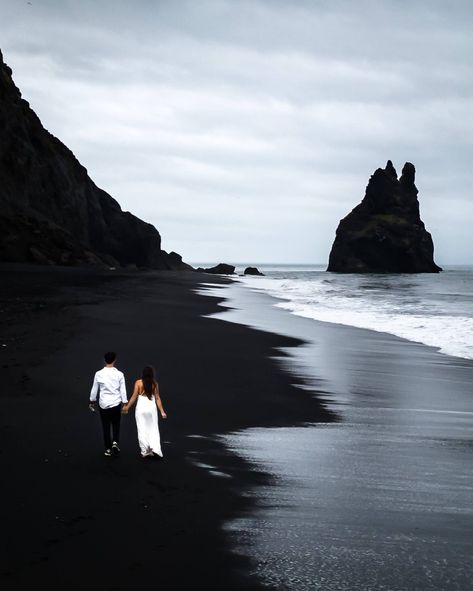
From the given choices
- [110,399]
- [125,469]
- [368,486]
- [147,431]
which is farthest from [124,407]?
[368,486]

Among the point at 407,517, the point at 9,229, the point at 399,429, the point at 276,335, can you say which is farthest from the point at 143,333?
the point at 9,229

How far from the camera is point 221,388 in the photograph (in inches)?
527

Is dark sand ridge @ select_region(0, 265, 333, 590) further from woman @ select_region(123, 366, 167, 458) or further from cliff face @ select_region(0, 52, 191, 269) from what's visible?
cliff face @ select_region(0, 52, 191, 269)

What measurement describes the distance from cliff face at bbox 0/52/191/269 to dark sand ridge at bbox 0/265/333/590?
199 ft

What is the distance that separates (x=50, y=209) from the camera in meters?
93.3

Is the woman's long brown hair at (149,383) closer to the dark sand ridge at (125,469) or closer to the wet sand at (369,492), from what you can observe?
the dark sand ridge at (125,469)

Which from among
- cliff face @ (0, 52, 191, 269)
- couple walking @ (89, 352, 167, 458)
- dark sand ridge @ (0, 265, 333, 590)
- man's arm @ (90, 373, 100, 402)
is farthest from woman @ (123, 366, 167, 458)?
cliff face @ (0, 52, 191, 269)

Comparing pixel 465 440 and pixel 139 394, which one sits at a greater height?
pixel 139 394

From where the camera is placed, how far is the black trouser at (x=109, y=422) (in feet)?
27.7

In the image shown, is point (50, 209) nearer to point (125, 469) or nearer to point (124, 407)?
point (124, 407)

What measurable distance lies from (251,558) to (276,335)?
58.8 feet

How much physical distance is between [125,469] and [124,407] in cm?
85

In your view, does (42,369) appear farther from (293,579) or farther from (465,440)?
(293,579)

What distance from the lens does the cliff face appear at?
76.8 m
